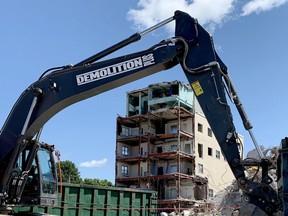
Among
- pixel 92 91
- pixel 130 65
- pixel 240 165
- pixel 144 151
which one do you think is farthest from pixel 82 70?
pixel 144 151

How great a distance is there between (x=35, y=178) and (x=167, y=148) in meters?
47.0

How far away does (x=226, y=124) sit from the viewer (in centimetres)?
865

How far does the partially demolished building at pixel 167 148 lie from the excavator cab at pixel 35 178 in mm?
43236

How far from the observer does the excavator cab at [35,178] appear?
32.6 feet

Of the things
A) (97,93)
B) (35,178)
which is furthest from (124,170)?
(97,93)

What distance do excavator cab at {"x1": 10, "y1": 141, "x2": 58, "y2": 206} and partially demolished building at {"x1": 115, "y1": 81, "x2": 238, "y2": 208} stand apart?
43236mm

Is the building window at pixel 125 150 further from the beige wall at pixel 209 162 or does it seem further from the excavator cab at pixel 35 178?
the excavator cab at pixel 35 178

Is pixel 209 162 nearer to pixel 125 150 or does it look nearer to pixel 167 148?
pixel 167 148

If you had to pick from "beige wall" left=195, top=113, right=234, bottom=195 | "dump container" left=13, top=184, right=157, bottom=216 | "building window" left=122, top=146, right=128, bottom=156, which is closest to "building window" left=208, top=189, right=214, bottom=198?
"beige wall" left=195, top=113, right=234, bottom=195

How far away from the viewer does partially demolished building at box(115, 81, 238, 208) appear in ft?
179

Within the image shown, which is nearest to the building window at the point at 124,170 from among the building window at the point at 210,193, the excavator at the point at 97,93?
the building window at the point at 210,193

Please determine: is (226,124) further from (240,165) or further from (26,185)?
(26,185)

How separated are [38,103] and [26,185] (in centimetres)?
202

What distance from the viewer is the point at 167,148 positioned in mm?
56812
